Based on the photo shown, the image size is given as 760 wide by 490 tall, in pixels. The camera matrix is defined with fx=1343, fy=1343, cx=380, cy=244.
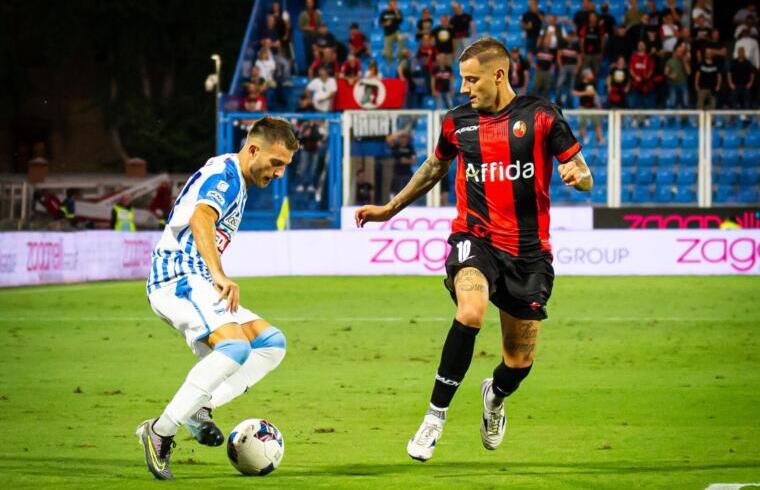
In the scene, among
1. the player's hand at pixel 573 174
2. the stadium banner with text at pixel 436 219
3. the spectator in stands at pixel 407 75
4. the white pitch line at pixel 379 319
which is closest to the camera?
the player's hand at pixel 573 174

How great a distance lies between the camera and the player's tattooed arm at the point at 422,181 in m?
8.49

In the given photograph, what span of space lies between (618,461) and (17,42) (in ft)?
164

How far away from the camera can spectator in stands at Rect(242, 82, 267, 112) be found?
3181 centimetres

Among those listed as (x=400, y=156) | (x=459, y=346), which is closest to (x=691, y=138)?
(x=400, y=156)

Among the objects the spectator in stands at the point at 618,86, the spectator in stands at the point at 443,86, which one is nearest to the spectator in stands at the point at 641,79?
the spectator in stands at the point at 618,86

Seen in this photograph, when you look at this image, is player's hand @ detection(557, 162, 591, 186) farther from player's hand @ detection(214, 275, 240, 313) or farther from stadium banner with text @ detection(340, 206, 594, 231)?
stadium banner with text @ detection(340, 206, 594, 231)

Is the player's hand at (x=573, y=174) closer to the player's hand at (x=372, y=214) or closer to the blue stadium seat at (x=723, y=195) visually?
the player's hand at (x=372, y=214)

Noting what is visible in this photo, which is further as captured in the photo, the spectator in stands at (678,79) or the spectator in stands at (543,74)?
the spectator in stands at (678,79)

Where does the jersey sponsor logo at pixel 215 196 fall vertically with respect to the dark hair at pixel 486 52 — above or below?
below

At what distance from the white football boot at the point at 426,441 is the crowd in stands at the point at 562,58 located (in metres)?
24.5

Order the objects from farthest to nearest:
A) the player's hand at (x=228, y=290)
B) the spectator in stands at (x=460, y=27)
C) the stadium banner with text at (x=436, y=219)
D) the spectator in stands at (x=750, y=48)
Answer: the spectator in stands at (x=460, y=27), the spectator in stands at (x=750, y=48), the stadium banner with text at (x=436, y=219), the player's hand at (x=228, y=290)

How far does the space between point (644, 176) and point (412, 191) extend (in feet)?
76.5

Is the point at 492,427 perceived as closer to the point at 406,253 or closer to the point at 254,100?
the point at 406,253

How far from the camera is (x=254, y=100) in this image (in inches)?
1258
